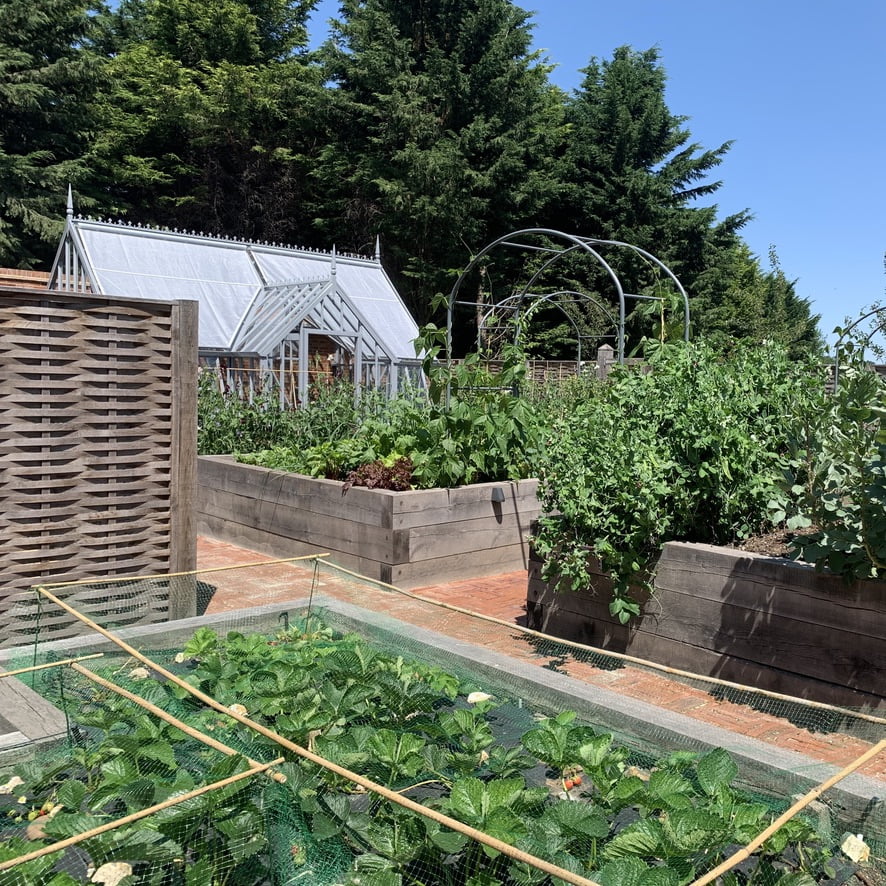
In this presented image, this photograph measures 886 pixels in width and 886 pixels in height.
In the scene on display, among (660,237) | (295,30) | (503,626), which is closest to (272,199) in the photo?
(295,30)

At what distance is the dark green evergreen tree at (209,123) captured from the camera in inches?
1011

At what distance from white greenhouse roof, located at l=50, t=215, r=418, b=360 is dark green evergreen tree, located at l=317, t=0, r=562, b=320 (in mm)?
7349

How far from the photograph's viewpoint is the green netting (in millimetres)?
1838

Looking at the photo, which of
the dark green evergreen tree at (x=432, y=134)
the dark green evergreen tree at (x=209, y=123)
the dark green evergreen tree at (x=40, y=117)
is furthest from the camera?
the dark green evergreen tree at (x=209, y=123)

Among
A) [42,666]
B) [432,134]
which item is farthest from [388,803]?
[432,134]

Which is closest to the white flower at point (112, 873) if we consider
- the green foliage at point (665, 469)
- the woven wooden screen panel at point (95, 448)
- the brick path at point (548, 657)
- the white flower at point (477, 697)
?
the white flower at point (477, 697)

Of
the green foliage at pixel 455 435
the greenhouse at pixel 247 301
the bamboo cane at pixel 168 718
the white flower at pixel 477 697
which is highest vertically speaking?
the greenhouse at pixel 247 301

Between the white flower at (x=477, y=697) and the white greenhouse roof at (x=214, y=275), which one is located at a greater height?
the white greenhouse roof at (x=214, y=275)

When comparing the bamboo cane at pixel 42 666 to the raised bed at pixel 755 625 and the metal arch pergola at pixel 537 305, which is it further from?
the metal arch pergola at pixel 537 305

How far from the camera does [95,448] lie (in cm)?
398

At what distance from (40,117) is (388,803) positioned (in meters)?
26.6

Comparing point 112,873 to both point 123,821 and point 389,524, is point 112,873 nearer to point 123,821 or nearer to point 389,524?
point 123,821

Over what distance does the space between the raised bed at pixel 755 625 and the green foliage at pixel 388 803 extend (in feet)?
4.54

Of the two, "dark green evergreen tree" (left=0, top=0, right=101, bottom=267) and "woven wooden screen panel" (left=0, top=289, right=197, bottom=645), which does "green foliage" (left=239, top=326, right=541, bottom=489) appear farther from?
"dark green evergreen tree" (left=0, top=0, right=101, bottom=267)
